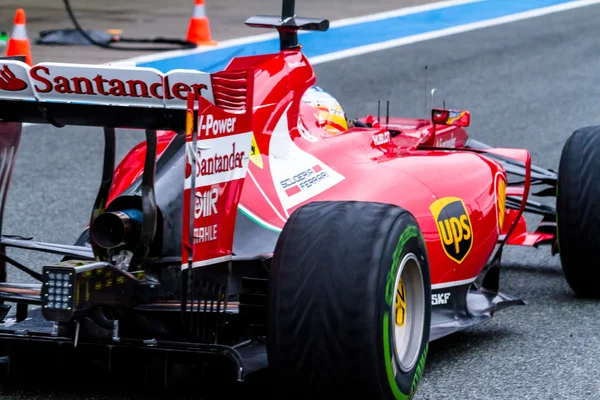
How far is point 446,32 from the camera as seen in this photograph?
16.3 metres

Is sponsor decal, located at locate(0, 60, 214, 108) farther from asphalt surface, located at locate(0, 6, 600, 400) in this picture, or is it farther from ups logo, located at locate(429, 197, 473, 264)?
→ ups logo, located at locate(429, 197, 473, 264)

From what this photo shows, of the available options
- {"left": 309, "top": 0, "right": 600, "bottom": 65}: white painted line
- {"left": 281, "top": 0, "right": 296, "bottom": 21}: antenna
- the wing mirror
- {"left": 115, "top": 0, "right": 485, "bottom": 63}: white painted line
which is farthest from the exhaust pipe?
{"left": 309, "top": 0, "right": 600, "bottom": 65}: white painted line

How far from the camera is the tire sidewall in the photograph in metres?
3.87

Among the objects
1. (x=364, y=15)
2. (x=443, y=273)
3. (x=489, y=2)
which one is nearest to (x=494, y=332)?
(x=443, y=273)

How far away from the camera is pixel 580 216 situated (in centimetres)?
580

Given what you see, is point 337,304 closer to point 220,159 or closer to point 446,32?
point 220,159

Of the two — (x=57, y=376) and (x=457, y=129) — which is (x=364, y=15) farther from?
(x=57, y=376)

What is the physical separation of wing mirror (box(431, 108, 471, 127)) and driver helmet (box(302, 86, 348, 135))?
2.82ft

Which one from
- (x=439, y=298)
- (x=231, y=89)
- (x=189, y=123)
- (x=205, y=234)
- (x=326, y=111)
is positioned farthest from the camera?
(x=326, y=111)

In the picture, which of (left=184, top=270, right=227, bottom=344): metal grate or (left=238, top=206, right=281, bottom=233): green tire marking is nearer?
(left=184, top=270, right=227, bottom=344): metal grate

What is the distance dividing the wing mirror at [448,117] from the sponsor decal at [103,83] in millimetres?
2702

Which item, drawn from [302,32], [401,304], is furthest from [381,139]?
[302,32]

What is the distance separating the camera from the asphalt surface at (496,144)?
15.8 feet

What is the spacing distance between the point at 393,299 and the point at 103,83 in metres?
1.18
